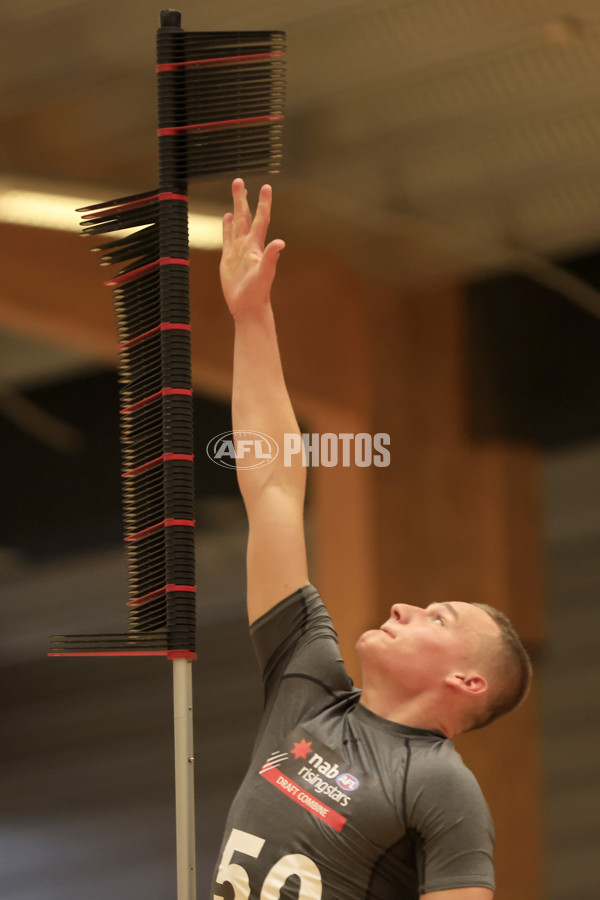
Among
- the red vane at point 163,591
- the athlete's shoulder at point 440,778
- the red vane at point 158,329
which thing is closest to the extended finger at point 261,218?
the red vane at point 158,329

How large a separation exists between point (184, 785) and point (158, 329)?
555 mm

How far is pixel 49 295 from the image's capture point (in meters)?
2.35

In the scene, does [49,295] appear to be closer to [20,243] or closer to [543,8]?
[20,243]

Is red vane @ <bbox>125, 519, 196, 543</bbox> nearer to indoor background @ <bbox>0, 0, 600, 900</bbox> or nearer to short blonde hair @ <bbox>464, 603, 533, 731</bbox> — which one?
short blonde hair @ <bbox>464, 603, 533, 731</bbox>

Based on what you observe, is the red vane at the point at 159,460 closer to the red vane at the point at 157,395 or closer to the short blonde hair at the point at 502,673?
the red vane at the point at 157,395

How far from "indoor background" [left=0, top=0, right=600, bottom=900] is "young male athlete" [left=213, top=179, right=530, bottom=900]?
53 cm

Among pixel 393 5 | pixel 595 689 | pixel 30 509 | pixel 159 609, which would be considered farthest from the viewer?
pixel 30 509

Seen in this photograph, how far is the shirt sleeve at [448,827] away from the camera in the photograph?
1301 millimetres

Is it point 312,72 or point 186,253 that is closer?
point 186,253

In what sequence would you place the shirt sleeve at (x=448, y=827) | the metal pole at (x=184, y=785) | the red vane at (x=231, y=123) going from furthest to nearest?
the red vane at (x=231, y=123), the metal pole at (x=184, y=785), the shirt sleeve at (x=448, y=827)

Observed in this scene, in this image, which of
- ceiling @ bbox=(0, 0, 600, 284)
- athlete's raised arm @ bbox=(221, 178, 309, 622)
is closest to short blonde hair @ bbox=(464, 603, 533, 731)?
athlete's raised arm @ bbox=(221, 178, 309, 622)

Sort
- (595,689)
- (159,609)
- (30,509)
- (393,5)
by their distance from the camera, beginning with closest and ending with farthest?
(159,609) → (595,689) → (393,5) → (30,509)

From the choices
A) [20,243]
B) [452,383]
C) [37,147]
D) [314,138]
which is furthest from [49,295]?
[452,383]

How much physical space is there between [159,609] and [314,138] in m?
1.03
